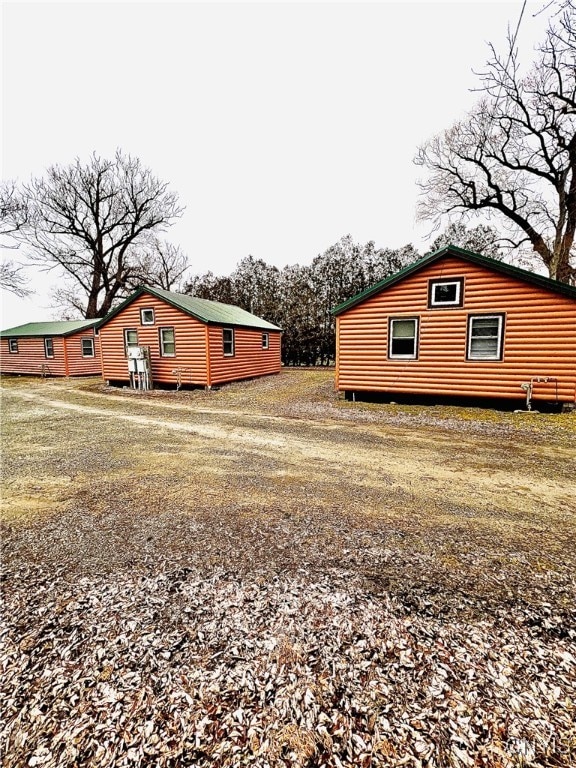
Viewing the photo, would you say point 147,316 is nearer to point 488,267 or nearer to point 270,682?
point 488,267

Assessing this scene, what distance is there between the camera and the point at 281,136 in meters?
17.3

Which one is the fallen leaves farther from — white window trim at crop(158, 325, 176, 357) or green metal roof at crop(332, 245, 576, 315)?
white window trim at crop(158, 325, 176, 357)

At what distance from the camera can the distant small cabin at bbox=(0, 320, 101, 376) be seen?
894 inches

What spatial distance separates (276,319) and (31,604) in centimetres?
2721

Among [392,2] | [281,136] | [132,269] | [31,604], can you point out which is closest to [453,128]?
[281,136]

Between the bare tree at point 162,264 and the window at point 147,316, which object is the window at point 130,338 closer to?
the window at point 147,316

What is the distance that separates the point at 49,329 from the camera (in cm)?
2403

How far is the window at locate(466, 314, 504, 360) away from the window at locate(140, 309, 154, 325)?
40.9 feet

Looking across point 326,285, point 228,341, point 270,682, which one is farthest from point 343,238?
point 270,682

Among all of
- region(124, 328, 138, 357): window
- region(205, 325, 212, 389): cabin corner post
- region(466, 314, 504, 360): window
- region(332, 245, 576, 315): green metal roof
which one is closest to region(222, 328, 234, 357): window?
region(205, 325, 212, 389): cabin corner post

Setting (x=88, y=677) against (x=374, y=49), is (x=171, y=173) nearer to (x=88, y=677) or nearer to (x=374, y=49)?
(x=374, y=49)

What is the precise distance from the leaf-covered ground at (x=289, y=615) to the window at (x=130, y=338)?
1131 cm

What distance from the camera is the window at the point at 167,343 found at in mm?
14803

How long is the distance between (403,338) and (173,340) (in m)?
9.56
